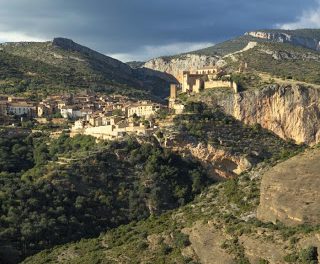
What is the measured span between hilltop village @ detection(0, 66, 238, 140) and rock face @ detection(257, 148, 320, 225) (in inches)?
1245

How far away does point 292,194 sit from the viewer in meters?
35.3

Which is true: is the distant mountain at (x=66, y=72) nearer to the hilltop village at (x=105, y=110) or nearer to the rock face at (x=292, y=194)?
the hilltop village at (x=105, y=110)

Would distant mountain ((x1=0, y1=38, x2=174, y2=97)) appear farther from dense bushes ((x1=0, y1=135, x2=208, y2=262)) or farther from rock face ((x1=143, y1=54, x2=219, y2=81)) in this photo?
dense bushes ((x1=0, y1=135, x2=208, y2=262))

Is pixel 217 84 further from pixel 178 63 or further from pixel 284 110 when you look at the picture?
pixel 178 63

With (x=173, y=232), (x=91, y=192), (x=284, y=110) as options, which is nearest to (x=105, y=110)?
(x=284, y=110)

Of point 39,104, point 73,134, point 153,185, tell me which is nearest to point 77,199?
point 153,185

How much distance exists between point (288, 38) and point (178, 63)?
94.6ft

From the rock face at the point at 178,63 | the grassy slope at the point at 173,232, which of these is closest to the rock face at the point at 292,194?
the grassy slope at the point at 173,232

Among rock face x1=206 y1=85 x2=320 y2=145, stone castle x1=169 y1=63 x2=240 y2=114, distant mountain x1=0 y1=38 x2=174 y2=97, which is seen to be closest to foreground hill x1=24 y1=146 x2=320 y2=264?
rock face x1=206 y1=85 x2=320 y2=145

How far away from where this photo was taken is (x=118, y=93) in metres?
122

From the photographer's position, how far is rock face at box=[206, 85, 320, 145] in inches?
2800

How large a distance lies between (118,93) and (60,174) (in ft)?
210

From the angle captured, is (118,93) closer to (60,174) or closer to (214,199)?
(60,174)

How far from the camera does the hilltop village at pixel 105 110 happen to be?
239ft
